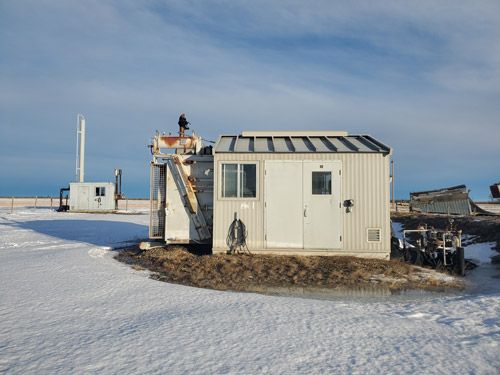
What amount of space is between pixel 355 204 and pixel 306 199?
150 cm

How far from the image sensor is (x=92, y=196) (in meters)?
35.3

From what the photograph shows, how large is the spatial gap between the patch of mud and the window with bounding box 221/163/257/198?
194 centimetres

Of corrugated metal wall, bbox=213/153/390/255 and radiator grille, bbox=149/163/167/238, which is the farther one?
radiator grille, bbox=149/163/167/238

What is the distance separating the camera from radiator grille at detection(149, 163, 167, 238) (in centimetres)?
1311

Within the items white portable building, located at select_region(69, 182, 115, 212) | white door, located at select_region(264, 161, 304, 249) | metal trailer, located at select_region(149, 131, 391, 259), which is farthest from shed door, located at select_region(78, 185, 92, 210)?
white door, located at select_region(264, 161, 304, 249)

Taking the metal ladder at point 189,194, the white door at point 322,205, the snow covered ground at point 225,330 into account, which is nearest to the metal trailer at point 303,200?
the white door at point 322,205

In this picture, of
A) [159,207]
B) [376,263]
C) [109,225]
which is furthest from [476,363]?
[109,225]

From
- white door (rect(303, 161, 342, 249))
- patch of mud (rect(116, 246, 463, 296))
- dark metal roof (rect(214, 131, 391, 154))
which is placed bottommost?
patch of mud (rect(116, 246, 463, 296))

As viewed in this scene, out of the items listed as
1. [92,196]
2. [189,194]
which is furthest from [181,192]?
[92,196]

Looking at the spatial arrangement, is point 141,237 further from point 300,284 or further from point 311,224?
point 300,284

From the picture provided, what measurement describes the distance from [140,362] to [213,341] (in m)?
0.99

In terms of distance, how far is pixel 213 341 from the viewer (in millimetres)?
4895

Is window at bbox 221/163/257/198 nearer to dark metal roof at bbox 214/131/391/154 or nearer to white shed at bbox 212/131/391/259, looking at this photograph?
white shed at bbox 212/131/391/259

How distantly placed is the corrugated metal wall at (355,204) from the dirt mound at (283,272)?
0.59m
